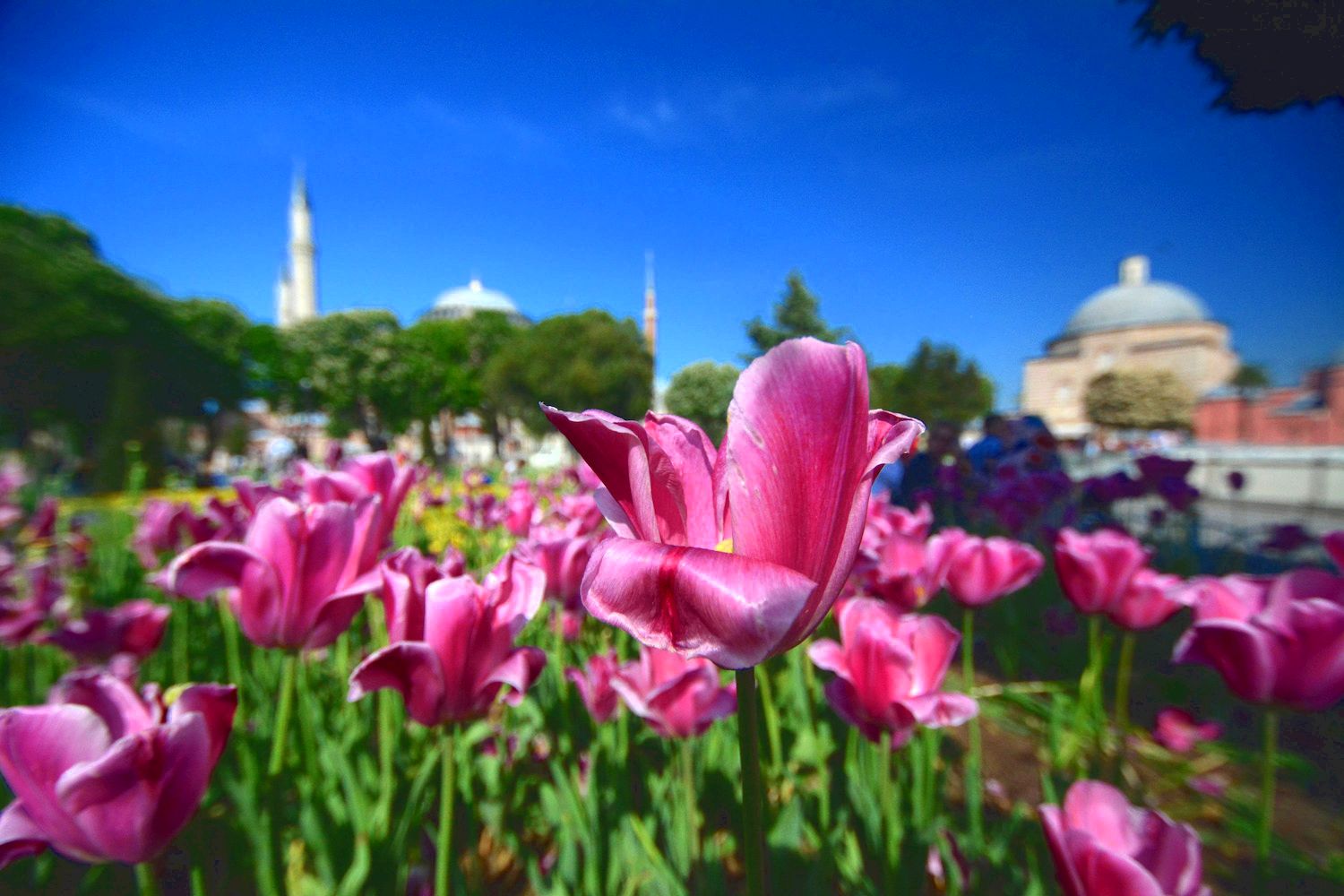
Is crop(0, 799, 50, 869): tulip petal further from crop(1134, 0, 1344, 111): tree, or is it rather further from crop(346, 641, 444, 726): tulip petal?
crop(1134, 0, 1344, 111): tree

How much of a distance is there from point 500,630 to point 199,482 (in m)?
Result: 18.9

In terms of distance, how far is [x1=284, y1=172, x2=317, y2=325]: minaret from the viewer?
186 feet

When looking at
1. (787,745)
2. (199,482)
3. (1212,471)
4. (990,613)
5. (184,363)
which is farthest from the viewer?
(184,363)

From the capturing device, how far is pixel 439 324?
32125 millimetres

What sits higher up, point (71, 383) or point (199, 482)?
point (71, 383)

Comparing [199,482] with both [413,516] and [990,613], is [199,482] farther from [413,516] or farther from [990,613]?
[990,613]

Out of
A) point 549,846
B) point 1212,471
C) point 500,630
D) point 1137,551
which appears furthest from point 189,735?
point 1212,471

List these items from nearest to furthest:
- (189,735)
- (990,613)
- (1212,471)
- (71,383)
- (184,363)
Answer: (189,735) < (990,613) < (1212,471) < (71,383) < (184,363)

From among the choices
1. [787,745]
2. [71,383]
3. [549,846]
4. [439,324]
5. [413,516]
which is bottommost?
[549,846]

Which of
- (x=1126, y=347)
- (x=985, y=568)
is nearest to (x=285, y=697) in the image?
(x=985, y=568)

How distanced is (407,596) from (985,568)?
4.36 ft

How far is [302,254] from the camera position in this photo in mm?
56781

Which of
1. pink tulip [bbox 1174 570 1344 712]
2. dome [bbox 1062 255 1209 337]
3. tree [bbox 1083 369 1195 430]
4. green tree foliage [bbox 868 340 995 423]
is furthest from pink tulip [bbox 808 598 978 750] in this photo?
dome [bbox 1062 255 1209 337]

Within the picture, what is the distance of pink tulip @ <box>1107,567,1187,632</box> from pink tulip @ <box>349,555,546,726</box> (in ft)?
4.80
